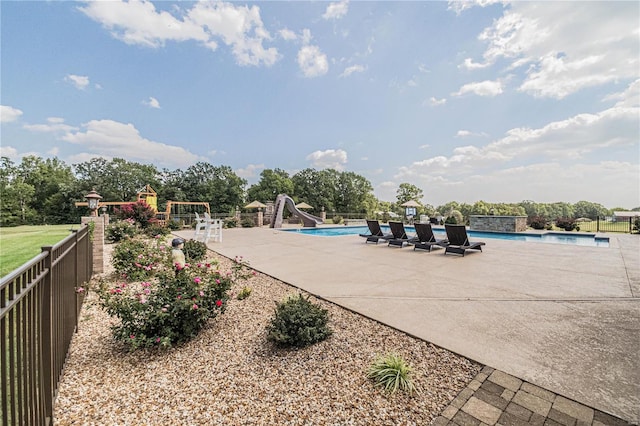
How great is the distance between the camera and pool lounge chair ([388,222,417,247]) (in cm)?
918

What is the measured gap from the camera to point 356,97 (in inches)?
722

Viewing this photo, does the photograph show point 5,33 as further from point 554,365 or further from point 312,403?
point 554,365

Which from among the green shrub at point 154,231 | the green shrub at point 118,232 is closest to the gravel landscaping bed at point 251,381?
the green shrub at point 118,232

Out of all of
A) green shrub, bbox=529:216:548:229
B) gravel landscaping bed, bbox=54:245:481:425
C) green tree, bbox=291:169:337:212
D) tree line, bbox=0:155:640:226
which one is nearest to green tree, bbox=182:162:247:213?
tree line, bbox=0:155:640:226

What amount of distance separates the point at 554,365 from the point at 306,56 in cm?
1696

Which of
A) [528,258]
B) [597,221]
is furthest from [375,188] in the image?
[528,258]

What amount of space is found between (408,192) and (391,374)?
3616 centimetres

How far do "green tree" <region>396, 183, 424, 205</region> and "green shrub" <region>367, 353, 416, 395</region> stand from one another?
3541 cm

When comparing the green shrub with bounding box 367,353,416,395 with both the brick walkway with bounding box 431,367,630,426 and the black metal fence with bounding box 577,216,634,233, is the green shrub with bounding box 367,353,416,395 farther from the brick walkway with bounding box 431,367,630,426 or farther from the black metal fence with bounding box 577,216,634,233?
the black metal fence with bounding box 577,216,634,233

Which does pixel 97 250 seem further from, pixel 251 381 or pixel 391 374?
pixel 391 374

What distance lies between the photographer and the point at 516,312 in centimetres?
351

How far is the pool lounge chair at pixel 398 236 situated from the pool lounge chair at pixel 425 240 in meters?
0.31

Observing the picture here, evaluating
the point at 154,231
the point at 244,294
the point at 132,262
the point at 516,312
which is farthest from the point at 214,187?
the point at 516,312

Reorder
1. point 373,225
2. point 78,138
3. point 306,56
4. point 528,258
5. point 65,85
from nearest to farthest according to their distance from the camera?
point 528,258 < point 373,225 < point 306,56 < point 65,85 < point 78,138
